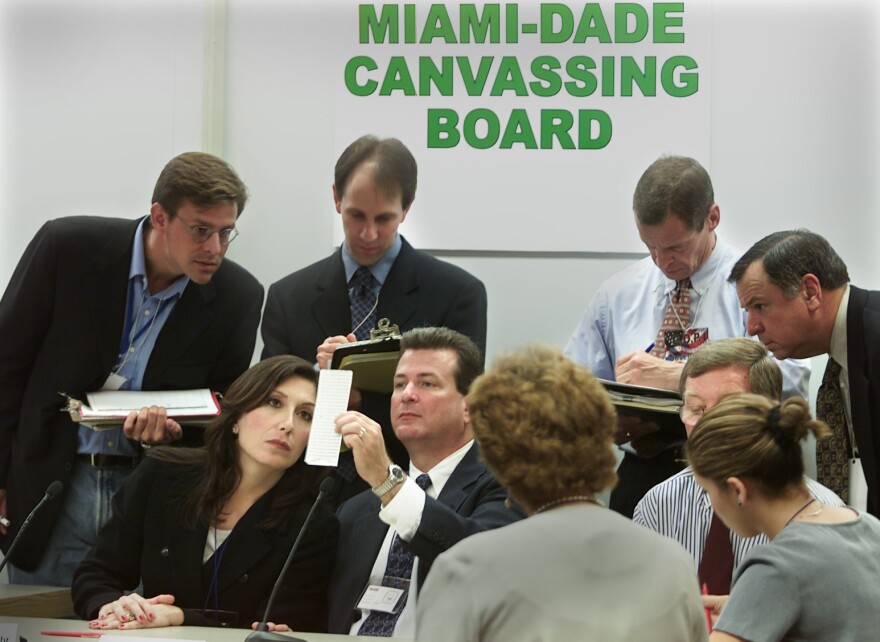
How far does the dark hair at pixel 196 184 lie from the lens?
3.55 meters

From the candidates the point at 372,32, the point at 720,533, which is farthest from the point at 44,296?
the point at 720,533

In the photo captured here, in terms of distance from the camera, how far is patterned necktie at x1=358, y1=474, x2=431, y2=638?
9.62 feet

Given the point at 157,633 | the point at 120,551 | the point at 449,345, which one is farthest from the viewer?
the point at 449,345

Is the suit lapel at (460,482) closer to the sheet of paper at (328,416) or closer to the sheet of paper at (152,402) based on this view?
the sheet of paper at (328,416)

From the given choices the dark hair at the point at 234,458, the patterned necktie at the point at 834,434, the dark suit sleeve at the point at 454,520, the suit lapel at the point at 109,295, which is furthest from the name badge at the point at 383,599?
the patterned necktie at the point at 834,434

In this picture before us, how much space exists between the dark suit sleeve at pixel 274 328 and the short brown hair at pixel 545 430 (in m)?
2.02

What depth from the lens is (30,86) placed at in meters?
4.63

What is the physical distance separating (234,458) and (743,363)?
4.78 ft

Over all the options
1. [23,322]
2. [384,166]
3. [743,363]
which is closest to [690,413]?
[743,363]

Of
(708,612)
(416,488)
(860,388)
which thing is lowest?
(708,612)

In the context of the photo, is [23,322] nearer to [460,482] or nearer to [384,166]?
[384,166]

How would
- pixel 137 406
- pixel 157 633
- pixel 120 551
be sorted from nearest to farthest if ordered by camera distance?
pixel 157 633 < pixel 120 551 < pixel 137 406

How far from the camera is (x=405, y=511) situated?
2770mm

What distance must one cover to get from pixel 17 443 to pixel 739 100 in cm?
283
